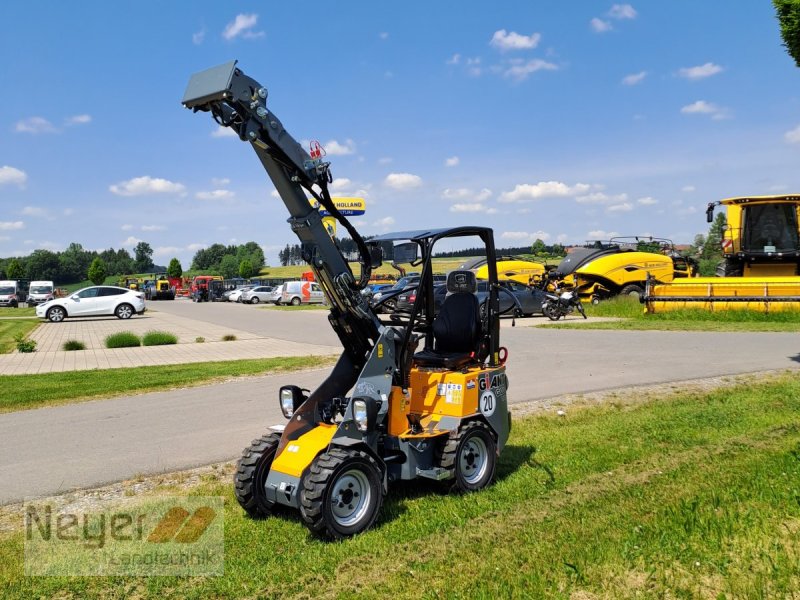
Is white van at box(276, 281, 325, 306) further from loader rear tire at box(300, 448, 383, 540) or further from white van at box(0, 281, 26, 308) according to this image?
loader rear tire at box(300, 448, 383, 540)

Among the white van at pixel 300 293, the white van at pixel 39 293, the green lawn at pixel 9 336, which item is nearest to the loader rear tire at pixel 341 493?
the green lawn at pixel 9 336

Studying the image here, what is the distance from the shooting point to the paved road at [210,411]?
23.6ft

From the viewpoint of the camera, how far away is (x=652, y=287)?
2402 cm

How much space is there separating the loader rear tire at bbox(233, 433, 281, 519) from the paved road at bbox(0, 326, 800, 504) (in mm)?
2028

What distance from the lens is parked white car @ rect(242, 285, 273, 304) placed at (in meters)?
55.4

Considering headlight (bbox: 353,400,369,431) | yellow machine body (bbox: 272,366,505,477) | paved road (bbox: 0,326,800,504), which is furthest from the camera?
paved road (bbox: 0,326,800,504)

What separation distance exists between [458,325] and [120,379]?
8.67 meters

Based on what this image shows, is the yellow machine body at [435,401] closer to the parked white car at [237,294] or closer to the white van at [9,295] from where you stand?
the parked white car at [237,294]

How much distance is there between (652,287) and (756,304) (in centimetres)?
346

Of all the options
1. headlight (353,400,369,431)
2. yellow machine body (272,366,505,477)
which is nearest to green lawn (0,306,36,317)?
yellow machine body (272,366,505,477)

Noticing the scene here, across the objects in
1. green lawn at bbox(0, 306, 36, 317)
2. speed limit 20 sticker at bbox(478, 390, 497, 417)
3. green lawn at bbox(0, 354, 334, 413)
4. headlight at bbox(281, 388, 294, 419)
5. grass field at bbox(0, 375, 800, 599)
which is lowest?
grass field at bbox(0, 375, 800, 599)

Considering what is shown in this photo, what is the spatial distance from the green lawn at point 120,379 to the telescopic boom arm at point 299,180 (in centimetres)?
717

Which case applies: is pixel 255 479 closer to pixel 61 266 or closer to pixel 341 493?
pixel 341 493

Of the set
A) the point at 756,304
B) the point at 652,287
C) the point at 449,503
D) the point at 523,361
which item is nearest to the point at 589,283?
the point at 652,287
